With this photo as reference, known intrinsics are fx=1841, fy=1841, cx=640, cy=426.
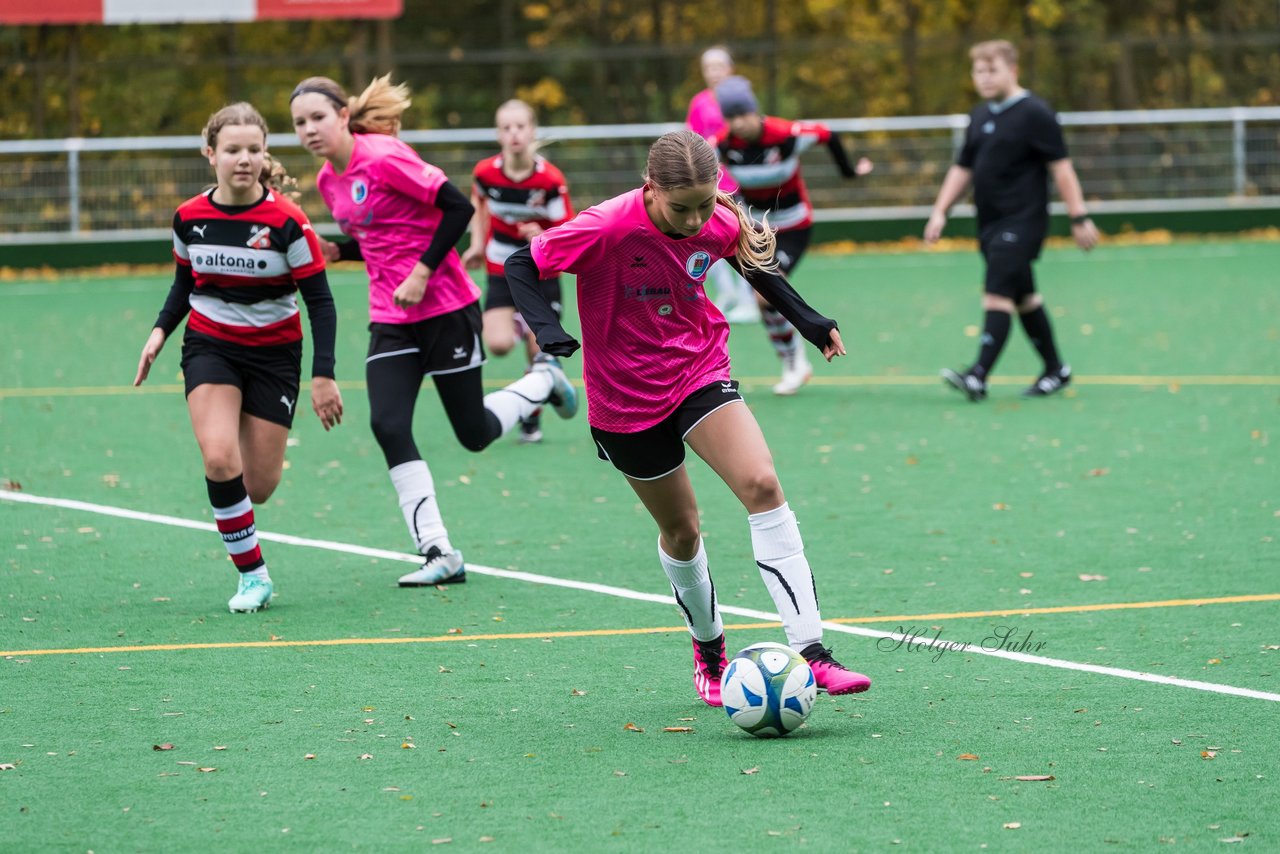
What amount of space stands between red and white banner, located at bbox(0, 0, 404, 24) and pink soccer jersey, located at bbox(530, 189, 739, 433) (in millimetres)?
19328

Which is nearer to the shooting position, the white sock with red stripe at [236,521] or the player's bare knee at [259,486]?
the white sock with red stripe at [236,521]

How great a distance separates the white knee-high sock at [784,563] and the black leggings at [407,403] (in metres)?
2.37

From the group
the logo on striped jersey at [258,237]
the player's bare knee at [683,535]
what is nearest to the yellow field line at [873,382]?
the logo on striped jersey at [258,237]

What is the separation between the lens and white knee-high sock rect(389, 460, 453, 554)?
726cm

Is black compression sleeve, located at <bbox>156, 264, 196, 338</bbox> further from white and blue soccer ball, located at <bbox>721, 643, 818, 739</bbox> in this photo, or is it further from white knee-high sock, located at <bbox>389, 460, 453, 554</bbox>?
white and blue soccer ball, located at <bbox>721, 643, 818, 739</bbox>

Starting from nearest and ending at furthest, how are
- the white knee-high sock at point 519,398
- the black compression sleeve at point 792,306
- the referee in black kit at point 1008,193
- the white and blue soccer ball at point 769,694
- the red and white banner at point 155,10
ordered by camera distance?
the white and blue soccer ball at point 769,694
the black compression sleeve at point 792,306
the white knee-high sock at point 519,398
the referee in black kit at point 1008,193
the red and white banner at point 155,10

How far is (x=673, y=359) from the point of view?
5289 millimetres

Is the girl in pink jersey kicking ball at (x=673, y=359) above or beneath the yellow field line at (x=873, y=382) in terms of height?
above

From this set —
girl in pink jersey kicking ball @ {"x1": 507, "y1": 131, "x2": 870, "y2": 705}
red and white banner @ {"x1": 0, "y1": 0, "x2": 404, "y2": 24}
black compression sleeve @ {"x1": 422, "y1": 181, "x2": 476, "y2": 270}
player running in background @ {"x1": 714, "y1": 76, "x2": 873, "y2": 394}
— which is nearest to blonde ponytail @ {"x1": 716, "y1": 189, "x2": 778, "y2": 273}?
girl in pink jersey kicking ball @ {"x1": 507, "y1": 131, "x2": 870, "y2": 705}

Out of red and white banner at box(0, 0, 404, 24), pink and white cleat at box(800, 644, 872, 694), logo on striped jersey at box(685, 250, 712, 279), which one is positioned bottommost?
pink and white cleat at box(800, 644, 872, 694)

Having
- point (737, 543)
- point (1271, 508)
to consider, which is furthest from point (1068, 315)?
point (737, 543)

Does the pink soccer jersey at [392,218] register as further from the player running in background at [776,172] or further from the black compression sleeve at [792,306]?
the player running in background at [776,172]

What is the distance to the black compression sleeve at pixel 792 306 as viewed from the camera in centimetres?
530

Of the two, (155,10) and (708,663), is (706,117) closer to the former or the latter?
(708,663)
